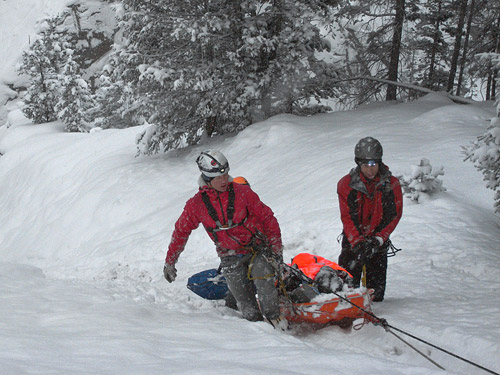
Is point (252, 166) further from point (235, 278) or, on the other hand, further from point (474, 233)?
point (235, 278)

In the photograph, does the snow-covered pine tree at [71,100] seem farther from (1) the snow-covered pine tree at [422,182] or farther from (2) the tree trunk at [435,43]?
(1) the snow-covered pine tree at [422,182]

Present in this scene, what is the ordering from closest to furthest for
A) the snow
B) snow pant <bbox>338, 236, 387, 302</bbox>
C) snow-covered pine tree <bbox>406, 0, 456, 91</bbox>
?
1. the snow
2. snow pant <bbox>338, 236, 387, 302</bbox>
3. snow-covered pine tree <bbox>406, 0, 456, 91</bbox>

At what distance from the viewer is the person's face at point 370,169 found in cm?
444

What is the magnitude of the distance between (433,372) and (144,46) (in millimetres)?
13927

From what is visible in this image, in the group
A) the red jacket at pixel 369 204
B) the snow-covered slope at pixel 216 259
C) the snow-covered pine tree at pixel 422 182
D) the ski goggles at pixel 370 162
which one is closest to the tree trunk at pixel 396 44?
the snow-covered slope at pixel 216 259

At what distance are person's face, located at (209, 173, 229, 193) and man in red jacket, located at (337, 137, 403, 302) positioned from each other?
1.32 meters

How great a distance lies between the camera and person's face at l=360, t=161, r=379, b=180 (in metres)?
4.44

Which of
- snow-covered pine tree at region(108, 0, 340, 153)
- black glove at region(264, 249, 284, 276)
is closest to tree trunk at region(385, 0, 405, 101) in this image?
snow-covered pine tree at region(108, 0, 340, 153)

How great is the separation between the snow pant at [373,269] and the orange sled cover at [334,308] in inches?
27.9

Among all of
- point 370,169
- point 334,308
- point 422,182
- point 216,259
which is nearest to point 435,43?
point 422,182

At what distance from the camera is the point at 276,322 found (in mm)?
4410

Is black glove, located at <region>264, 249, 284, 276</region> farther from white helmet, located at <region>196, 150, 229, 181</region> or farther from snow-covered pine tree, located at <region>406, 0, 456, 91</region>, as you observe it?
snow-covered pine tree, located at <region>406, 0, 456, 91</region>

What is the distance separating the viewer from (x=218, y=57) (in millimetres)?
14359

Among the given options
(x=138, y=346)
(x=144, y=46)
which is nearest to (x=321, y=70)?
(x=144, y=46)
